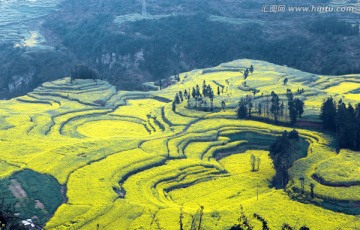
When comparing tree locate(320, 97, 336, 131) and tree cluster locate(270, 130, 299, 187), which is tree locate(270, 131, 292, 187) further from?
tree locate(320, 97, 336, 131)

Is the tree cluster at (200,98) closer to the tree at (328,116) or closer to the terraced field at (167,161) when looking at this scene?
the terraced field at (167,161)

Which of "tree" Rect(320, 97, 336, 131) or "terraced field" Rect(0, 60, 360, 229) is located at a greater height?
"tree" Rect(320, 97, 336, 131)

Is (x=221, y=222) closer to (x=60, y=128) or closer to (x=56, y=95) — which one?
(x=60, y=128)

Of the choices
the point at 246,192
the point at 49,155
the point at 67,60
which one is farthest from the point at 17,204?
the point at 67,60

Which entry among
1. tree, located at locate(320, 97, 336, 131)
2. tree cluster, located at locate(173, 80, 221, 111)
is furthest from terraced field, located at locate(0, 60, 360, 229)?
tree, located at locate(320, 97, 336, 131)

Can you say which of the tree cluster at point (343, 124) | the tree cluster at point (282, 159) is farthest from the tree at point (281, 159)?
the tree cluster at point (343, 124)

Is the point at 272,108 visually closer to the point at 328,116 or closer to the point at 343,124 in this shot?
the point at 328,116
